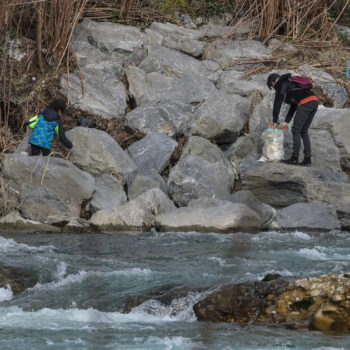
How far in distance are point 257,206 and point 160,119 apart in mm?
2748

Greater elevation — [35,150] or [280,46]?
[280,46]

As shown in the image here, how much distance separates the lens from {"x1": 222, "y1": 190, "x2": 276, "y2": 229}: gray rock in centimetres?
795

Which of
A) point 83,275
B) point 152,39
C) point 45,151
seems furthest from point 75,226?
point 152,39

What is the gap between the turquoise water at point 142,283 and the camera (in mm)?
3986

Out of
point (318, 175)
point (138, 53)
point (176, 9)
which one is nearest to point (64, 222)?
point (318, 175)

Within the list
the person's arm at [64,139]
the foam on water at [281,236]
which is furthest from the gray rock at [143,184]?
the foam on water at [281,236]

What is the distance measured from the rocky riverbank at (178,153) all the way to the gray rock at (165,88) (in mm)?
17

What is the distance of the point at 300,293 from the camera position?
14.7ft

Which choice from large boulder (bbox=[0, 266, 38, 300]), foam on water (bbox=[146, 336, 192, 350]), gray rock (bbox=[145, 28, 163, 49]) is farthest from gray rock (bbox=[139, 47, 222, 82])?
foam on water (bbox=[146, 336, 192, 350])

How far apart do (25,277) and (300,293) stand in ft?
6.93

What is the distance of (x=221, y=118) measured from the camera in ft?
33.3

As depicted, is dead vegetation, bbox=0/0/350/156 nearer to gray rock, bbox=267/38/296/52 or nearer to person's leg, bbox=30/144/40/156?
gray rock, bbox=267/38/296/52

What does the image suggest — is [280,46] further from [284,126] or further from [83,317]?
[83,317]

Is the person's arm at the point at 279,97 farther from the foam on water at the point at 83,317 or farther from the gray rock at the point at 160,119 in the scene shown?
the foam on water at the point at 83,317
